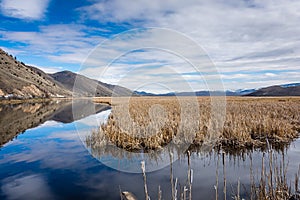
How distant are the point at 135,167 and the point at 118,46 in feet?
21.2

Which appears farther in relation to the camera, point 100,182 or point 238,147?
point 238,147

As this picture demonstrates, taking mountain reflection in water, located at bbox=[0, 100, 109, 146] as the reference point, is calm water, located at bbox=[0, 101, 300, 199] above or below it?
below

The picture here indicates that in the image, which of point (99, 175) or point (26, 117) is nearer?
point (99, 175)

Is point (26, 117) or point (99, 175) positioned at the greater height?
point (26, 117)

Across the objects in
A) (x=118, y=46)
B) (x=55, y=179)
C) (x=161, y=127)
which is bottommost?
(x=55, y=179)

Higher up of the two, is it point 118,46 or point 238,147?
point 118,46

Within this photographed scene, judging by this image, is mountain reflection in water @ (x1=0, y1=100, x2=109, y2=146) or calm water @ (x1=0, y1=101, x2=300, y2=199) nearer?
calm water @ (x1=0, y1=101, x2=300, y2=199)

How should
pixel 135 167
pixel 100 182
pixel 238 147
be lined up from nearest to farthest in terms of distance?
pixel 100 182 → pixel 135 167 → pixel 238 147

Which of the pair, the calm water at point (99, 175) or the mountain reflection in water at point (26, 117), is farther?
the mountain reflection in water at point (26, 117)

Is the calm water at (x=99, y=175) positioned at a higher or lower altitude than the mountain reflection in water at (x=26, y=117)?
lower

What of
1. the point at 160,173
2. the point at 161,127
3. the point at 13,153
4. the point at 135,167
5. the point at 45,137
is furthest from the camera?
the point at 45,137

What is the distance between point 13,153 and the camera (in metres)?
12.2

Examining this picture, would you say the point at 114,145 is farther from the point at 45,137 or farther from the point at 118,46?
the point at 45,137

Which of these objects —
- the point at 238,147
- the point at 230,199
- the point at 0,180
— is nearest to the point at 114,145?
the point at 0,180
